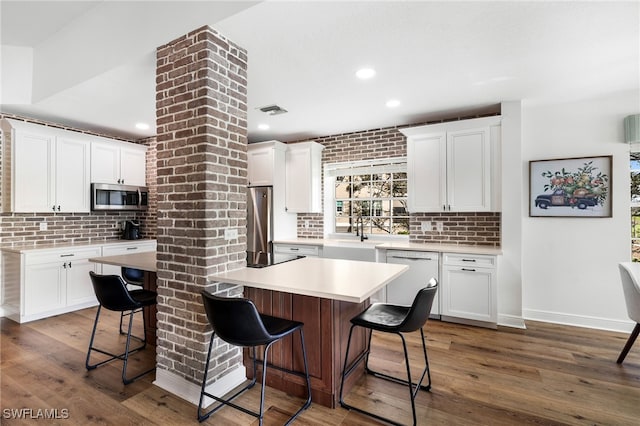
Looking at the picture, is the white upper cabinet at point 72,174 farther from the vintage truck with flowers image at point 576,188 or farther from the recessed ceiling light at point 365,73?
the vintage truck with flowers image at point 576,188

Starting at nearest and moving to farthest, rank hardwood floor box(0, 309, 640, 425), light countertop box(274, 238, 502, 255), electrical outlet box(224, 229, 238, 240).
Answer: hardwood floor box(0, 309, 640, 425), electrical outlet box(224, 229, 238, 240), light countertop box(274, 238, 502, 255)

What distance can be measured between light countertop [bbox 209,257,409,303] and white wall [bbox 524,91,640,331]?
7.92ft

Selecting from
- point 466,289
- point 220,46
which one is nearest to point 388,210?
point 466,289

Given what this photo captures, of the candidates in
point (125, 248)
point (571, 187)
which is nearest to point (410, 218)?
point (571, 187)

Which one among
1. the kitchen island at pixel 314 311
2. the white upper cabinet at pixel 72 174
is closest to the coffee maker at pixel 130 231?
the white upper cabinet at pixel 72 174

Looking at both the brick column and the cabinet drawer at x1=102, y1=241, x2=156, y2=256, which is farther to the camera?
the cabinet drawer at x1=102, y1=241, x2=156, y2=256

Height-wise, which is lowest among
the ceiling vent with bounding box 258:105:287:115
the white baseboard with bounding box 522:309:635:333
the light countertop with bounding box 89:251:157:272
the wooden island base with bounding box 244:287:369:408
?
the white baseboard with bounding box 522:309:635:333

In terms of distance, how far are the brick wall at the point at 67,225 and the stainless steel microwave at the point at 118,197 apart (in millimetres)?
311

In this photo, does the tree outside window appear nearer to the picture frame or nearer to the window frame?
the window frame

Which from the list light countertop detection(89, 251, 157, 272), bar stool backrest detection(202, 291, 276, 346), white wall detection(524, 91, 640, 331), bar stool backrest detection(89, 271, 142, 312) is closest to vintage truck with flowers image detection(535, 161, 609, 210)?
white wall detection(524, 91, 640, 331)

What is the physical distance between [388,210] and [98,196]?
4.29m

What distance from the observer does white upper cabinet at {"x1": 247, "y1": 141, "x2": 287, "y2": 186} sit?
188 inches

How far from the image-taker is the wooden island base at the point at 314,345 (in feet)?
6.88

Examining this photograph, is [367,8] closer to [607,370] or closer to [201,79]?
[201,79]
